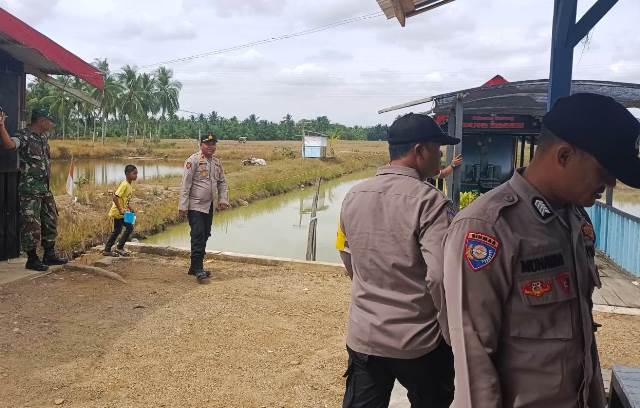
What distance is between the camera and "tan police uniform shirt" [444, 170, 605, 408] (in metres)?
1.30

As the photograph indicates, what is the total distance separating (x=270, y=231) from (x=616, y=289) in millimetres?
7828

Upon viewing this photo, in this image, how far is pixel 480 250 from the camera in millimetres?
1299

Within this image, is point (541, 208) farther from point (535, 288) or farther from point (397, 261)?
point (397, 261)

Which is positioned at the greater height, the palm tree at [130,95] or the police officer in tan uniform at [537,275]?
the palm tree at [130,95]

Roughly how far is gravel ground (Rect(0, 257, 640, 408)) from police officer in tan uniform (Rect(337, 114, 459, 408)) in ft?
4.78

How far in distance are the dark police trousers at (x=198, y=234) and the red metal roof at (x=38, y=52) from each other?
6.51 feet

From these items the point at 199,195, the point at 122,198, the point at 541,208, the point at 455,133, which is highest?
the point at 455,133

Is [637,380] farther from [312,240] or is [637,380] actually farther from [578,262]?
[312,240]

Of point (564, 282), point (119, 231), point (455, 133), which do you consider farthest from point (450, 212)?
point (119, 231)

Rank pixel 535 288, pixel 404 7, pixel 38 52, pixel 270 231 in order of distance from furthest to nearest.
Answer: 1. pixel 270 231
2. pixel 38 52
3. pixel 404 7
4. pixel 535 288

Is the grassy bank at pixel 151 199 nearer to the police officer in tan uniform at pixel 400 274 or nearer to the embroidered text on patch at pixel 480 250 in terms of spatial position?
the police officer in tan uniform at pixel 400 274

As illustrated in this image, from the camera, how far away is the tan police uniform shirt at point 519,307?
51.2 inches

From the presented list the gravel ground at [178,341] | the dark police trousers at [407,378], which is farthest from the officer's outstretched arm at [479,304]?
the gravel ground at [178,341]

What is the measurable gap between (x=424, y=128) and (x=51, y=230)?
17.3ft
